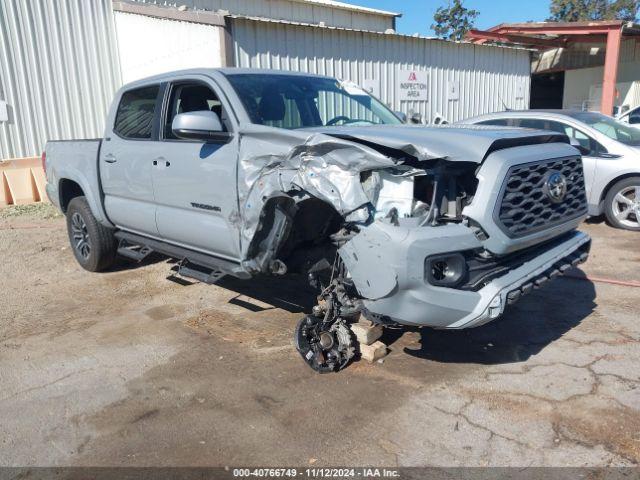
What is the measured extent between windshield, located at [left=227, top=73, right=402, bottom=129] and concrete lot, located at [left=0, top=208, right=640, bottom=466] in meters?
1.71

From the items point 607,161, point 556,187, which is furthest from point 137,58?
point 556,187

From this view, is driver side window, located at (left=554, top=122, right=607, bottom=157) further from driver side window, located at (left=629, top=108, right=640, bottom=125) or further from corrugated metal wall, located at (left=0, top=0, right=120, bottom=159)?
corrugated metal wall, located at (left=0, top=0, right=120, bottom=159)

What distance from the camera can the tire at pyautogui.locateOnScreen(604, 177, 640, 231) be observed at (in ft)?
25.0

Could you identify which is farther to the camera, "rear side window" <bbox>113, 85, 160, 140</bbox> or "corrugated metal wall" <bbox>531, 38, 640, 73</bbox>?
"corrugated metal wall" <bbox>531, 38, 640, 73</bbox>

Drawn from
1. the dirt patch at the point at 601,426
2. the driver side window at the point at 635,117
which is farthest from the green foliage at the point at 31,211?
the driver side window at the point at 635,117

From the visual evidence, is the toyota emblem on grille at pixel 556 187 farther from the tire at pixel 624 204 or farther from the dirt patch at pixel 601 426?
the tire at pixel 624 204

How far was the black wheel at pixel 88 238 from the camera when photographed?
6215mm

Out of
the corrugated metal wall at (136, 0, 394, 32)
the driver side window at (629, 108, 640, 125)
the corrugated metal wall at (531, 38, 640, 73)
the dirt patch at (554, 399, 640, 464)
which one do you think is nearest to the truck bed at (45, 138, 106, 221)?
the dirt patch at (554, 399, 640, 464)

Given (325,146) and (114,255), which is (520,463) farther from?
(114,255)

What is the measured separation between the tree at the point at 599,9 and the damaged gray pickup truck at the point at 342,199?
51682 millimetres

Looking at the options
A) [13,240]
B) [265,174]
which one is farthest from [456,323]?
[13,240]

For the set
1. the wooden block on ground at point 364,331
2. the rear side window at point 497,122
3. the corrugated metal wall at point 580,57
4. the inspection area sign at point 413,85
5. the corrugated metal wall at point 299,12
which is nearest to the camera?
the wooden block on ground at point 364,331

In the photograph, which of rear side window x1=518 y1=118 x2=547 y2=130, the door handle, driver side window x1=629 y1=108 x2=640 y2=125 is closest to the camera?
the door handle

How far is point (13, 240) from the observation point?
8336mm
